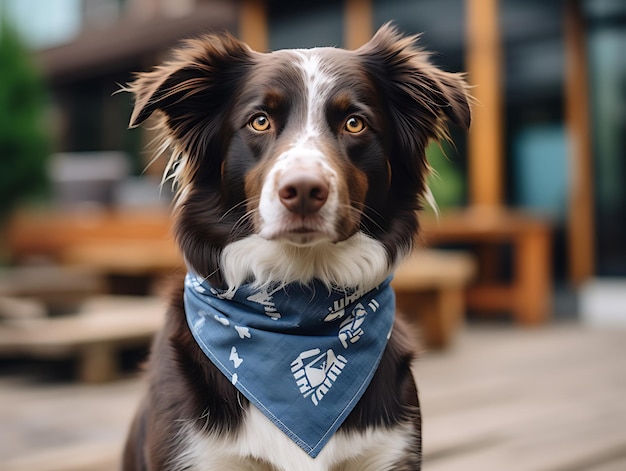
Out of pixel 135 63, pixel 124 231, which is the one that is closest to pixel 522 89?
pixel 124 231

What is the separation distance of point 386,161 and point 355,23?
21.8 ft

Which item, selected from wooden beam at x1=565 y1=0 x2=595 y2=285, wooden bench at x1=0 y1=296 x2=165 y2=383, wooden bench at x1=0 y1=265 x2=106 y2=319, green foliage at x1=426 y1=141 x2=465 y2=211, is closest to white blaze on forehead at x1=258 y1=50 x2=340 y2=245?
wooden bench at x1=0 y1=296 x2=165 y2=383

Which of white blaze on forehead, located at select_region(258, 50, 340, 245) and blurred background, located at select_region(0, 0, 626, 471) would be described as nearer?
white blaze on forehead, located at select_region(258, 50, 340, 245)

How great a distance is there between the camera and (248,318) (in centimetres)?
183

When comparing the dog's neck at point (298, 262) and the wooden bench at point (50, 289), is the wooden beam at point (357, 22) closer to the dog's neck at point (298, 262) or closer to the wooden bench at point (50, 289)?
the wooden bench at point (50, 289)

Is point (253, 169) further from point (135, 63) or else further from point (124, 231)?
point (135, 63)

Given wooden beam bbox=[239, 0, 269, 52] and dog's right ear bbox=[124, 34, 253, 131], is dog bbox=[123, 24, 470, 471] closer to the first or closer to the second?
dog's right ear bbox=[124, 34, 253, 131]

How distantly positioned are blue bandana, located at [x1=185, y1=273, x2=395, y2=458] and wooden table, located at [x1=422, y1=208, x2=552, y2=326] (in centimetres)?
424

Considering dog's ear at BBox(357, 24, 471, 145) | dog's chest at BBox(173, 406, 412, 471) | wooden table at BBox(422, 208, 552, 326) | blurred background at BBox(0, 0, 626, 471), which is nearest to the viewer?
dog's chest at BBox(173, 406, 412, 471)

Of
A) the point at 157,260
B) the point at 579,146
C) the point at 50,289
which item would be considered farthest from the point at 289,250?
the point at 579,146

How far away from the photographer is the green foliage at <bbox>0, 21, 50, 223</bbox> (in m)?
9.14

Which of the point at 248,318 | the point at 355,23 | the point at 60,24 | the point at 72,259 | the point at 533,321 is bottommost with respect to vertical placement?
the point at 533,321

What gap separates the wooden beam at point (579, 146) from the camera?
22.0 feet

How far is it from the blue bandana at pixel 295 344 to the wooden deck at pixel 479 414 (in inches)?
43.4
